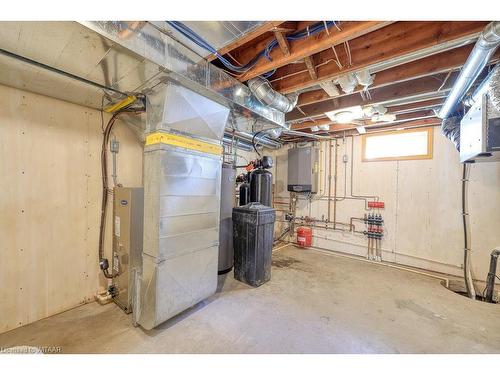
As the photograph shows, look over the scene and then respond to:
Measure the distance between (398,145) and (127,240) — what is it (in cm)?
452

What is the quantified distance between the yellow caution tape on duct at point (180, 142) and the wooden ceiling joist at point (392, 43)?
805 millimetres

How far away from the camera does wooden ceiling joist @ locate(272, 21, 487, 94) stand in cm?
142

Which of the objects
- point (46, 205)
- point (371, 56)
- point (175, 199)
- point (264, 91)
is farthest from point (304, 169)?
point (46, 205)

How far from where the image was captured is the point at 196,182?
198cm

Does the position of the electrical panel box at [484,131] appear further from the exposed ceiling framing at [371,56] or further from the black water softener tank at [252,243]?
the black water softener tank at [252,243]

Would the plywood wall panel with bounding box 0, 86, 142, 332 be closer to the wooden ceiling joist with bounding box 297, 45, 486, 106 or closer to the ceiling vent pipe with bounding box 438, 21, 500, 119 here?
the wooden ceiling joist with bounding box 297, 45, 486, 106

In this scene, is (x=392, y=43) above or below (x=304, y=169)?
above

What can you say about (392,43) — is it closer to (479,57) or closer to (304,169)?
(479,57)

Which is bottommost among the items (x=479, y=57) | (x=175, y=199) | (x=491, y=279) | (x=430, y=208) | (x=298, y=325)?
(x=298, y=325)

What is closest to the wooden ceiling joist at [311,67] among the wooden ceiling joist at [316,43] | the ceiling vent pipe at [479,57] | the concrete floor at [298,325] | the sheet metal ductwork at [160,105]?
the wooden ceiling joist at [316,43]

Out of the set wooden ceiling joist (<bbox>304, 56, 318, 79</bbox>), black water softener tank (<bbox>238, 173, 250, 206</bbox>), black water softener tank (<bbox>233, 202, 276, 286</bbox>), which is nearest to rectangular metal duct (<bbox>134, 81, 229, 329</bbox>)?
black water softener tank (<bbox>233, 202, 276, 286</bbox>)
